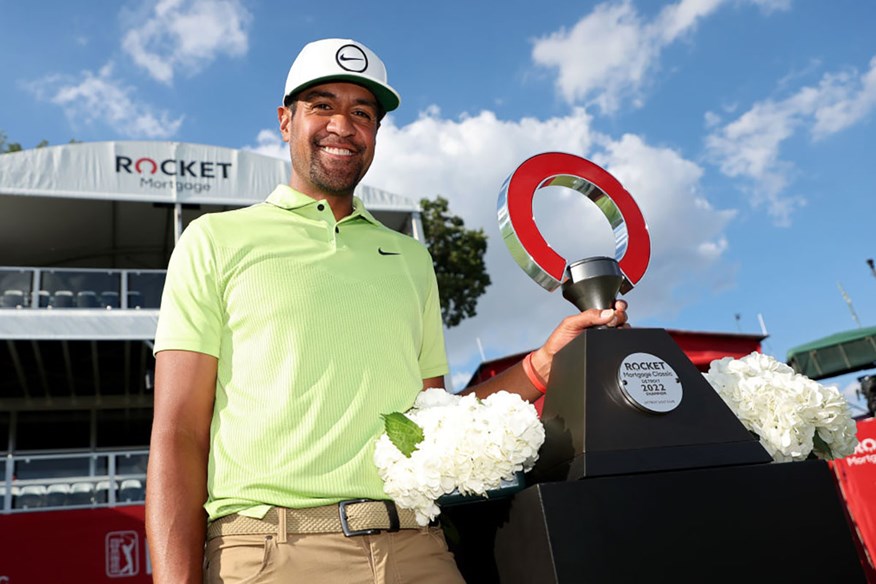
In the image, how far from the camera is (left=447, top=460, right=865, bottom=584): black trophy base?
1400 mm

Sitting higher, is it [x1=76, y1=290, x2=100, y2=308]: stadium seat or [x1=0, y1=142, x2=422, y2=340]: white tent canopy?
[x1=0, y1=142, x2=422, y2=340]: white tent canopy

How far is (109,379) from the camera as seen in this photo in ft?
46.7

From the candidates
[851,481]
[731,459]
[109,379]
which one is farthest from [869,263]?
[731,459]

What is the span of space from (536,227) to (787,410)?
2.77 feet

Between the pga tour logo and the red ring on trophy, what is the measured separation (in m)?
7.59

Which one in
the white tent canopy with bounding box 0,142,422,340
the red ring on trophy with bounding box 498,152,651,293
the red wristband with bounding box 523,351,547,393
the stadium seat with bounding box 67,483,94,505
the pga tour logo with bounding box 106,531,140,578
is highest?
the white tent canopy with bounding box 0,142,422,340

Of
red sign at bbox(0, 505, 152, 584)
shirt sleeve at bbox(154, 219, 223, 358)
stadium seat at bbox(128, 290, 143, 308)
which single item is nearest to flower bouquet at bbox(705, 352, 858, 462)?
shirt sleeve at bbox(154, 219, 223, 358)

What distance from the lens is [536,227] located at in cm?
217

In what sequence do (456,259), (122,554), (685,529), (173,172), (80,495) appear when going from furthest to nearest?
(456,259)
(173,172)
(80,495)
(122,554)
(685,529)

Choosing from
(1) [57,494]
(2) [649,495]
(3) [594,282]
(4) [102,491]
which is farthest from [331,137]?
(1) [57,494]

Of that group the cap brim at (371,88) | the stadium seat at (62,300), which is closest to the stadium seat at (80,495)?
the stadium seat at (62,300)

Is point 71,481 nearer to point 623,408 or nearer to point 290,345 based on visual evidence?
point 290,345

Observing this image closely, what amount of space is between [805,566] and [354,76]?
5.12 feet

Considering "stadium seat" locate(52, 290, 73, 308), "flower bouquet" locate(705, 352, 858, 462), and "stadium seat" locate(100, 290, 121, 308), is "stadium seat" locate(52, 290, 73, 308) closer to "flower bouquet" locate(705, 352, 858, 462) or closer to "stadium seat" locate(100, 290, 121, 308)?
"stadium seat" locate(100, 290, 121, 308)
